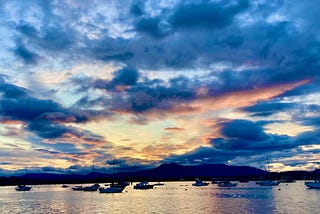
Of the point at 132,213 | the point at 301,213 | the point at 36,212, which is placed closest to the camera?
the point at 301,213

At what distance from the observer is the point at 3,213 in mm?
105125

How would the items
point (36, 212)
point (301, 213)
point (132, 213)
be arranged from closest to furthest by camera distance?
point (301, 213), point (132, 213), point (36, 212)

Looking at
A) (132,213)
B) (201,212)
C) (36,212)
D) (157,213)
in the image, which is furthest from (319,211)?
(36,212)

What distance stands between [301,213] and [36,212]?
67072 millimetres

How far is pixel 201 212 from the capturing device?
97938mm

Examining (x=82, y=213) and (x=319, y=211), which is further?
(x=82, y=213)

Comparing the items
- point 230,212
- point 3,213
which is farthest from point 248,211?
point 3,213

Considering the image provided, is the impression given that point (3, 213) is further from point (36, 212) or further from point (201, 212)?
point (201, 212)

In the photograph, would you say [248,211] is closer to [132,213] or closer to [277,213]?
[277,213]

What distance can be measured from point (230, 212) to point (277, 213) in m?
10.7

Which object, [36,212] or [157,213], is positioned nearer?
[157,213]

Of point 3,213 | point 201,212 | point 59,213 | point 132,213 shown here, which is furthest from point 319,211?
point 3,213

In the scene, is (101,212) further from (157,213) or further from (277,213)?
(277,213)

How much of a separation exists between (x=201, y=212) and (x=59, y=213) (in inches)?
1444
